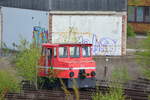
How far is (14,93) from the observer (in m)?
22.5

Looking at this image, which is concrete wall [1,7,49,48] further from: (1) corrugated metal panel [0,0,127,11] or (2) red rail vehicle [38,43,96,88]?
(2) red rail vehicle [38,43,96,88]

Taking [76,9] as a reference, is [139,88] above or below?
below

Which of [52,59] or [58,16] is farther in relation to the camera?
[58,16]

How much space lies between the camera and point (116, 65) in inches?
1299

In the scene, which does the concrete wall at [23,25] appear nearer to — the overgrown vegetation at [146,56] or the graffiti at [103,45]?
the graffiti at [103,45]

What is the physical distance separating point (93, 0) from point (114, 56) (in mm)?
3982

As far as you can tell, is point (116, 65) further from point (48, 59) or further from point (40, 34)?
point (48, 59)

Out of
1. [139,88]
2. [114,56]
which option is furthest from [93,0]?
[139,88]

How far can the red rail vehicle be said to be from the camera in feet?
72.3

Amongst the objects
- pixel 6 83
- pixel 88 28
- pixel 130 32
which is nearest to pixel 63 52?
pixel 6 83

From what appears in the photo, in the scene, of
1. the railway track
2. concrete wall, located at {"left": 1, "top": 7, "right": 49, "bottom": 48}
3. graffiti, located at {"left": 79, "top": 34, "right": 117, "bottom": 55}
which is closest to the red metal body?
the railway track

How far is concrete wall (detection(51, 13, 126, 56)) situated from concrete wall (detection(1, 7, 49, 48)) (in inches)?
55.9

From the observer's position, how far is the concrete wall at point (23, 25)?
117ft

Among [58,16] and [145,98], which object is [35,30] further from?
[145,98]
